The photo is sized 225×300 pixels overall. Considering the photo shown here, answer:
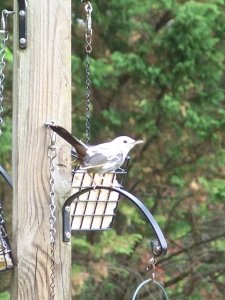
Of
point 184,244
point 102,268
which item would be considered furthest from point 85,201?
point 184,244

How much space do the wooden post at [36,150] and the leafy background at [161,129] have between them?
117 inches

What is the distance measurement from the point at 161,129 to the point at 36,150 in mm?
3894

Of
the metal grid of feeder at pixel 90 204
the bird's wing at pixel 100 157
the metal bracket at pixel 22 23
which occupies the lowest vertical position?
the metal grid of feeder at pixel 90 204

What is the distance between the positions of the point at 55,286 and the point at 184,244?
14.1ft

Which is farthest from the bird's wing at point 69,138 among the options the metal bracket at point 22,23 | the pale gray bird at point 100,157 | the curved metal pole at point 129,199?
the metal bracket at point 22,23

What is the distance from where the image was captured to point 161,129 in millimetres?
5883

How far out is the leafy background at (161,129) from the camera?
5383 mm

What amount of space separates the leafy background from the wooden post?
2972mm

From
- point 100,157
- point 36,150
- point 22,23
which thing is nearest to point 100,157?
point 100,157

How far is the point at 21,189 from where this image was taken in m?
2.04

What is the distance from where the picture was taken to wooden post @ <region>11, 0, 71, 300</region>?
2.03m

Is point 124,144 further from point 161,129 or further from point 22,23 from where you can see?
point 161,129

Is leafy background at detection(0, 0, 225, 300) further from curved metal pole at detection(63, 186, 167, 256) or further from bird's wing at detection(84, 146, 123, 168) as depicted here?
curved metal pole at detection(63, 186, 167, 256)

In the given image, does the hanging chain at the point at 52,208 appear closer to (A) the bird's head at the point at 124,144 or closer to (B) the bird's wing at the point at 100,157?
(B) the bird's wing at the point at 100,157
